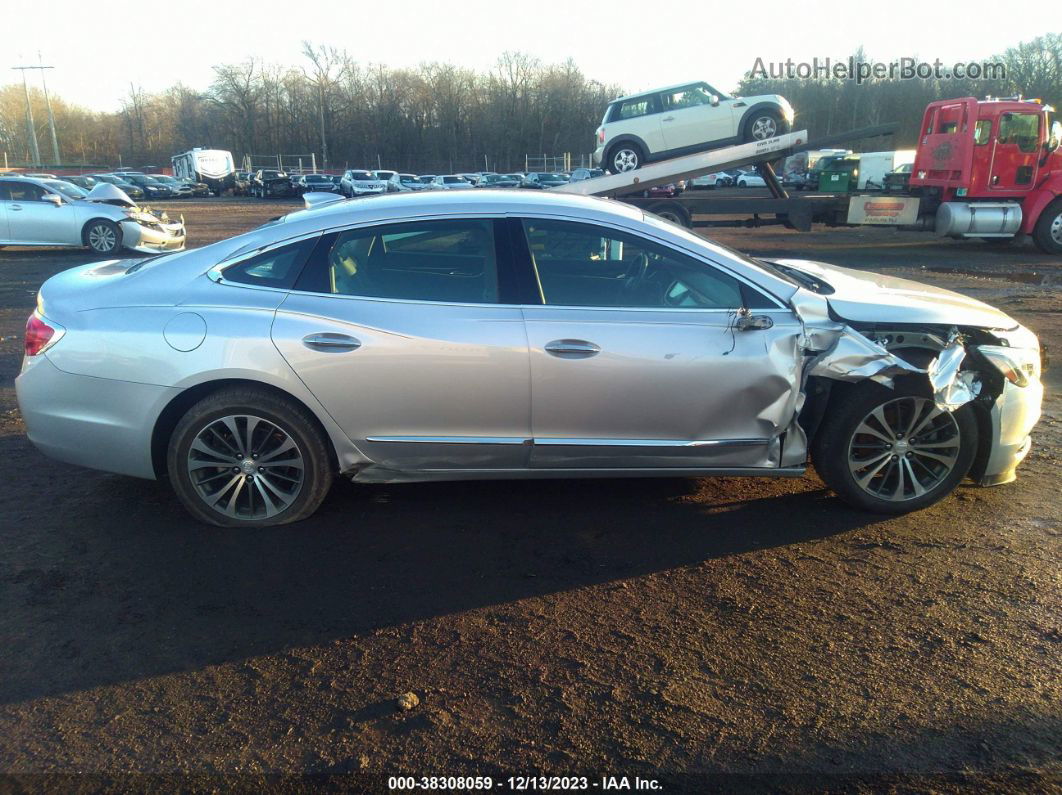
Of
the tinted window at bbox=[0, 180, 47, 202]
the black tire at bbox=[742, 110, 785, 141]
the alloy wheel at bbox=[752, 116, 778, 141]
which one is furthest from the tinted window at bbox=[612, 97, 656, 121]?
the tinted window at bbox=[0, 180, 47, 202]

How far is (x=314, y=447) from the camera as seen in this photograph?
13.6ft

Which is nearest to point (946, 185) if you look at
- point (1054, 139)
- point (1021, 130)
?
point (1021, 130)

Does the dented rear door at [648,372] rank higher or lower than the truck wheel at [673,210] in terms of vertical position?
lower

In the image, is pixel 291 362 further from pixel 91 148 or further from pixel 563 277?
pixel 91 148

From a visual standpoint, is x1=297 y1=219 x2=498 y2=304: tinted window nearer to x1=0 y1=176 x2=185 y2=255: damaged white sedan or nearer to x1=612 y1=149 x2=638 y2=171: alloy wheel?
x1=0 y1=176 x2=185 y2=255: damaged white sedan

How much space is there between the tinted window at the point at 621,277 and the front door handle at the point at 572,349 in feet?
0.76

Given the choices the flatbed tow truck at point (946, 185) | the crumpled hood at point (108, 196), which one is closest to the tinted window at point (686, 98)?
the flatbed tow truck at point (946, 185)

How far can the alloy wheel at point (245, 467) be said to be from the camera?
4.12 metres

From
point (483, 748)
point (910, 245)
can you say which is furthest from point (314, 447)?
point (910, 245)

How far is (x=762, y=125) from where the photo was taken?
17.8m

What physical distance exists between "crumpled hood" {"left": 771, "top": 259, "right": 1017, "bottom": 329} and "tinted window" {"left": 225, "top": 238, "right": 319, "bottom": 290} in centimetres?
281

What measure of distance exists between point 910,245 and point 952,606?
756 inches

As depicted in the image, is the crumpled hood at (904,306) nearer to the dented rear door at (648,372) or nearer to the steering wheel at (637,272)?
the dented rear door at (648,372)

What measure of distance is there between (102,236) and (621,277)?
16.0 metres
